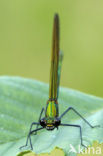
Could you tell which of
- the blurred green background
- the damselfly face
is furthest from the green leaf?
the blurred green background

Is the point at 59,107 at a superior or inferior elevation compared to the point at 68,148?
superior

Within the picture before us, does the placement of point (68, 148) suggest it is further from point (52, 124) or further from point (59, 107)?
point (59, 107)

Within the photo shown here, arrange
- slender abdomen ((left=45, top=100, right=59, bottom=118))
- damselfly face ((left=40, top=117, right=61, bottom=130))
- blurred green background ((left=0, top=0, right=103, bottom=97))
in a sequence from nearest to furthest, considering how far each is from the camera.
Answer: damselfly face ((left=40, top=117, right=61, bottom=130)) → slender abdomen ((left=45, top=100, right=59, bottom=118)) → blurred green background ((left=0, top=0, right=103, bottom=97))

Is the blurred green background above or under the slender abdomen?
above

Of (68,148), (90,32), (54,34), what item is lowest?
(68,148)

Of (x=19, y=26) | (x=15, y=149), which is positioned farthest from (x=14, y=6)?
(x=15, y=149)

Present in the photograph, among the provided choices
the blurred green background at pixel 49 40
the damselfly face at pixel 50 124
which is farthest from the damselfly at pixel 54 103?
the blurred green background at pixel 49 40

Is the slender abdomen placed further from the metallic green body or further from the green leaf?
the green leaf
